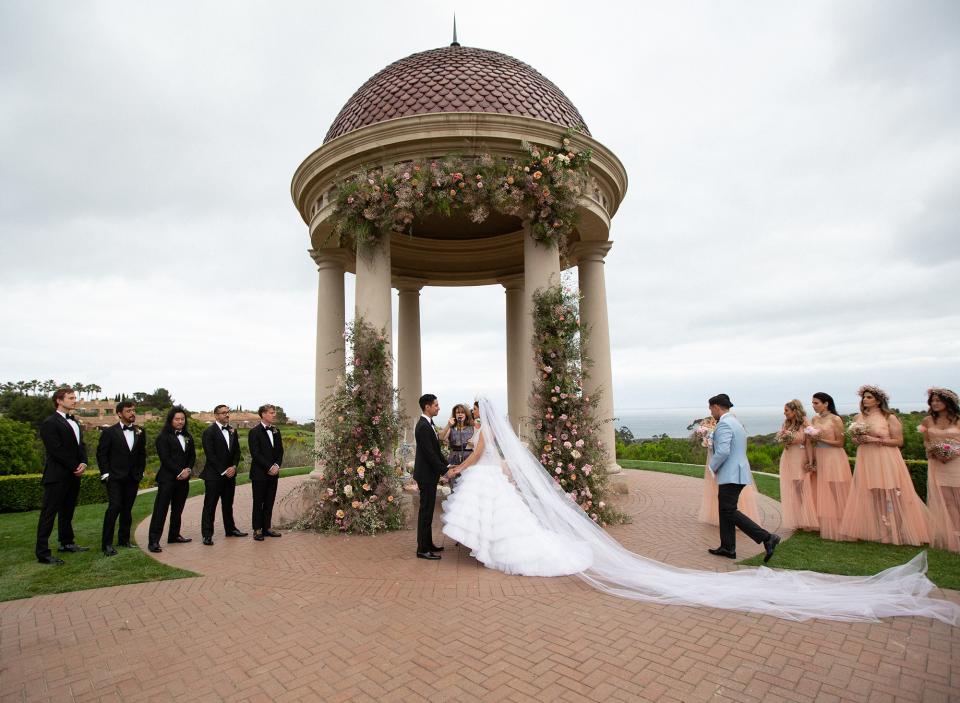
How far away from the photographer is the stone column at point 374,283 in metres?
9.80

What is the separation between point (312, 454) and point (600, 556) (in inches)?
229

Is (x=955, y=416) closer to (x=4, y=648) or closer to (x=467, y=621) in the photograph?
(x=467, y=621)

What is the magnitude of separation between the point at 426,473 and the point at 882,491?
694cm

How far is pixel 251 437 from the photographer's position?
8.69m

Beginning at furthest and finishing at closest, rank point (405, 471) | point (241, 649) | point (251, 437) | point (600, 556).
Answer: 1. point (405, 471)
2. point (251, 437)
3. point (600, 556)
4. point (241, 649)

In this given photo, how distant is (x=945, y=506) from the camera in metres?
7.24

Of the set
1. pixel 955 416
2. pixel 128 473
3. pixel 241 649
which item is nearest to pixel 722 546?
pixel 955 416

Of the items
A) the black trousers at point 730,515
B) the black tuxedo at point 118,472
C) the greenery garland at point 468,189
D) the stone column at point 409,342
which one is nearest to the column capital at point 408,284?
the stone column at point 409,342

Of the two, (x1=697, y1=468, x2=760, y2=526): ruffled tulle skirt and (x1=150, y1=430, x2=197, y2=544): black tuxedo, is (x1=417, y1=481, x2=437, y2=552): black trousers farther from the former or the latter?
(x1=697, y1=468, x2=760, y2=526): ruffled tulle skirt

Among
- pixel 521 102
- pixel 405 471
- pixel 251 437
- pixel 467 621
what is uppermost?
pixel 521 102

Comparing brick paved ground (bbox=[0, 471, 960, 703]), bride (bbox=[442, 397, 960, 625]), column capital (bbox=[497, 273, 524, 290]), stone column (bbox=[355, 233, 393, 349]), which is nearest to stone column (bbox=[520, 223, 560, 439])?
bride (bbox=[442, 397, 960, 625])

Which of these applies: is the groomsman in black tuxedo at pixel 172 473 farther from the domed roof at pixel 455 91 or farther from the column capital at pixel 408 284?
the column capital at pixel 408 284

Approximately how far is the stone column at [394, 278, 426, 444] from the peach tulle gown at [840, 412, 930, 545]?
38.8 feet

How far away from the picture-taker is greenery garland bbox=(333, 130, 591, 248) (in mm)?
9156
